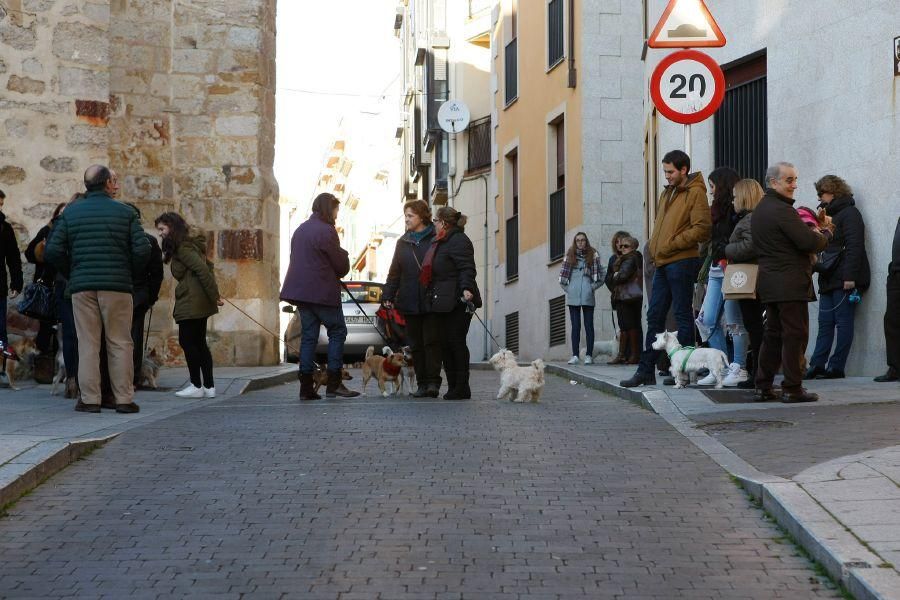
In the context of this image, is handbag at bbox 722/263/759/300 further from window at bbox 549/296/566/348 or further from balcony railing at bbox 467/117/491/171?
balcony railing at bbox 467/117/491/171

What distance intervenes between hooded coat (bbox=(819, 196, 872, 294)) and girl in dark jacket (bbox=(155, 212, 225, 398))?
5.56 meters

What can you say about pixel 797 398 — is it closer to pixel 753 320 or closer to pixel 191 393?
pixel 753 320

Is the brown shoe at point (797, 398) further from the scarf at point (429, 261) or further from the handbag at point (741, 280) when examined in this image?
the scarf at point (429, 261)

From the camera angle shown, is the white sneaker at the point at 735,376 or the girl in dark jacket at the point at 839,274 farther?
the girl in dark jacket at the point at 839,274

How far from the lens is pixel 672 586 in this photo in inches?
206

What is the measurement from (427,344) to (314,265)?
1.25m

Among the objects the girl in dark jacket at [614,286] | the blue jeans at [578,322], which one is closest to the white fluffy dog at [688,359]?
the girl in dark jacket at [614,286]

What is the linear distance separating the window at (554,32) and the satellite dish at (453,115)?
10.5 meters

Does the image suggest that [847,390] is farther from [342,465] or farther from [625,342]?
[625,342]

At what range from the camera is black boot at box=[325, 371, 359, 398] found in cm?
1316

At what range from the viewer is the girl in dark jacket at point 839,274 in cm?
1284

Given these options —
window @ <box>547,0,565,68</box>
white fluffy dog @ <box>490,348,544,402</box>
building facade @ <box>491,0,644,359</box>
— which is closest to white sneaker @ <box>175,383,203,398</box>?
white fluffy dog @ <box>490,348,544,402</box>

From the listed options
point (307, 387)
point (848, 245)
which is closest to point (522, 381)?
point (307, 387)

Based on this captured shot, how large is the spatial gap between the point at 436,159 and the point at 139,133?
21939 millimetres
